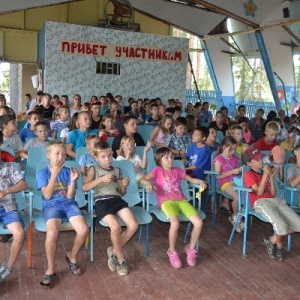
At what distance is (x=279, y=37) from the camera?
1512cm

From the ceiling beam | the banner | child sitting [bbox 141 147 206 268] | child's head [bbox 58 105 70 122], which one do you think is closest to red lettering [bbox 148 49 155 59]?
the banner

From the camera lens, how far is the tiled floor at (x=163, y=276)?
119 inches

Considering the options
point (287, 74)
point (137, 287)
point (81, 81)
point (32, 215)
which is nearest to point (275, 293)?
point (137, 287)

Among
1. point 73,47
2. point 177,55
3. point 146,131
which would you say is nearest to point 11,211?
point 146,131

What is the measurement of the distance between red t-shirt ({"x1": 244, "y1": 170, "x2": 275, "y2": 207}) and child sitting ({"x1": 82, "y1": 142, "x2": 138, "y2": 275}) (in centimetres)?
121

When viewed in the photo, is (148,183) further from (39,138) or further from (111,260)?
(39,138)

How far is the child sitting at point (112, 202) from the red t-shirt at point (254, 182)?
121cm

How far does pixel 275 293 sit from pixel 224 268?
1.75 ft

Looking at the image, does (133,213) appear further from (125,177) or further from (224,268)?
(224,268)

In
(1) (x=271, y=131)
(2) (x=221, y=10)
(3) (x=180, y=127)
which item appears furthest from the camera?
(2) (x=221, y=10)

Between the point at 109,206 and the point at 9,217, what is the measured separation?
31.8 inches

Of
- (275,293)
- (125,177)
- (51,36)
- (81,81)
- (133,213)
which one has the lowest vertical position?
(275,293)

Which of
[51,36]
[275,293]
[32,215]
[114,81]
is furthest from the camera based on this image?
[114,81]

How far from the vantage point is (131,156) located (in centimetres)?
422
